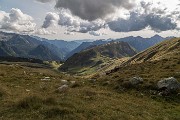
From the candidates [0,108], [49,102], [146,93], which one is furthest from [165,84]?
[0,108]

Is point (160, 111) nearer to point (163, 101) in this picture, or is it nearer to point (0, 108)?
point (163, 101)

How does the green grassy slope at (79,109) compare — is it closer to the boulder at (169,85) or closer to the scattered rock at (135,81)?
the boulder at (169,85)

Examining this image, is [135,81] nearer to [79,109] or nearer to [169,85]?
[169,85]

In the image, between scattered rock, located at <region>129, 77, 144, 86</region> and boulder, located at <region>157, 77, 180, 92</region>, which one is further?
scattered rock, located at <region>129, 77, 144, 86</region>

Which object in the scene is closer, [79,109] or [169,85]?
[79,109]

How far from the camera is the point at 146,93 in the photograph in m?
36.9

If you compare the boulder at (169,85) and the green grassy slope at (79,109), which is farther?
the boulder at (169,85)

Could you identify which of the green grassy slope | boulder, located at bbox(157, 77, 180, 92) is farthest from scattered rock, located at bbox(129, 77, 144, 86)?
the green grassy slope

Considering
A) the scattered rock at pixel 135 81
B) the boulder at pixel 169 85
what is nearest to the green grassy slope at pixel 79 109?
the boulder at pixel 169 85

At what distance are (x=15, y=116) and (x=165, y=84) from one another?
22.9 meters

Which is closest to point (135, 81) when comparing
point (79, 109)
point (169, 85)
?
point (169, 85)

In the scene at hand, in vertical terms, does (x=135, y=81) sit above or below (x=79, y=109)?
below

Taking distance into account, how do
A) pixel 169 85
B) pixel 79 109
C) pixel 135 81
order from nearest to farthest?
pixel 79 109 → pixel 169 85 → pixel 135 81

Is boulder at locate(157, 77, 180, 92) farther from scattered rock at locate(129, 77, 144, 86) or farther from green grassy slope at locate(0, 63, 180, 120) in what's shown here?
green grassy slope at locate(0, 63, 180, 120)
